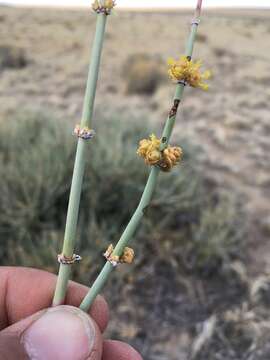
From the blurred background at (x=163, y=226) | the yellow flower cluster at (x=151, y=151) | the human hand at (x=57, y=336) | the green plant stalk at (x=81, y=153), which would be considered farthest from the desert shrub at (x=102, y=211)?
the yellow flower cluster at (x=151, y=151)

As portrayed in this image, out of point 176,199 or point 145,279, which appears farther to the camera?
point 176,199

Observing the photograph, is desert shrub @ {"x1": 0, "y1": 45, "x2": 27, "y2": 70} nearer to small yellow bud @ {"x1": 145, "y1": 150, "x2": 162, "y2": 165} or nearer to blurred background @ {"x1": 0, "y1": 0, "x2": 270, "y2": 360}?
blurred background @ {"x1": 0, "y1": 0, "x2": 270, "y2": 360}

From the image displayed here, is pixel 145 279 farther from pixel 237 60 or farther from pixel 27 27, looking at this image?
pixel 27 27

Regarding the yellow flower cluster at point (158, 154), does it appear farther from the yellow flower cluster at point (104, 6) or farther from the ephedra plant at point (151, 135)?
the yellow flower cluster at point (104, 6)

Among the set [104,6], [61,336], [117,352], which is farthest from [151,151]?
[117,352]

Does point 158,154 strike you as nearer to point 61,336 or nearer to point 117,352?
point 61,336

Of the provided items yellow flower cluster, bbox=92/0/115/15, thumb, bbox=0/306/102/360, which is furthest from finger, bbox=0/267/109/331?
yellow flower cluster, bbox=92/0/115/15

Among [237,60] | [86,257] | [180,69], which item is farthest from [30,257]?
A: [237,60]
